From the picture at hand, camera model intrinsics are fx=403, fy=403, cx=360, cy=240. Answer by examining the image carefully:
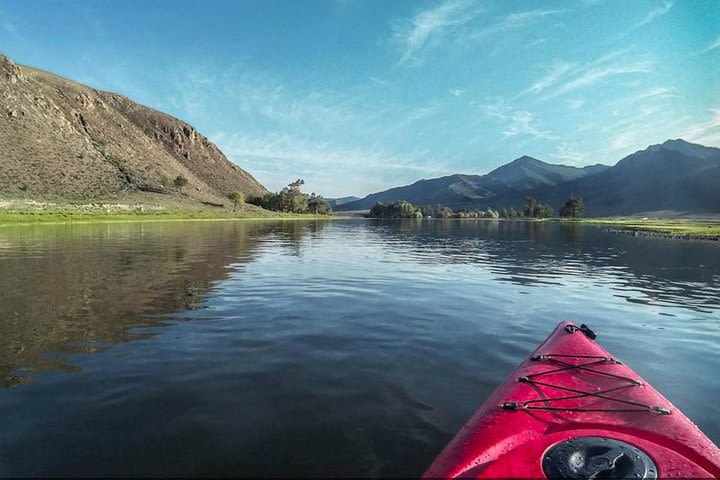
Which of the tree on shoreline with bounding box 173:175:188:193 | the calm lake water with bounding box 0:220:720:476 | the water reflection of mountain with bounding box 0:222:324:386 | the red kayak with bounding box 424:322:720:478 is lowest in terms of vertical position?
the calm lake water with bounding box 0:220:720:476

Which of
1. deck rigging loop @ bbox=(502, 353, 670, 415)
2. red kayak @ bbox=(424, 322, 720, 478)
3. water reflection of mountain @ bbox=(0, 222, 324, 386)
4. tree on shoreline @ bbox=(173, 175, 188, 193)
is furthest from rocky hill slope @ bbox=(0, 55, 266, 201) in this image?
red kayak @ bbox=(424, 322, 720, 478)

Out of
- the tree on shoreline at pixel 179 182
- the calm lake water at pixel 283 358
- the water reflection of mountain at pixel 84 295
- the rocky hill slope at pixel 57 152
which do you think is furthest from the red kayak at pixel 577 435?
the tree on shoreline at pixel 179 182

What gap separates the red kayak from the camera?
16.9ft

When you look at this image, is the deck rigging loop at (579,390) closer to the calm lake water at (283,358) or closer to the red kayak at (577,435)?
the red kayak at (577,435)

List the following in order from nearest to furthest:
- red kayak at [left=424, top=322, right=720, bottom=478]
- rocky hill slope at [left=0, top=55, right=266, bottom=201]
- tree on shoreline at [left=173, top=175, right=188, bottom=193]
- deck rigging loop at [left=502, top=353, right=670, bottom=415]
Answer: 1. red kayak at [left=424, top=322, right=720, bottom=478]
2. deck rigging loop at [left=502, top=353, right=670, bottom=415]
3. rocky hill slope at [left=0, top=55, right=266, bottom=201]
4. tree on shoreline at [left=173, top=175, right=188, bottom=193]

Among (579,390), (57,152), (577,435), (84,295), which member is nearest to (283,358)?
(579,390)

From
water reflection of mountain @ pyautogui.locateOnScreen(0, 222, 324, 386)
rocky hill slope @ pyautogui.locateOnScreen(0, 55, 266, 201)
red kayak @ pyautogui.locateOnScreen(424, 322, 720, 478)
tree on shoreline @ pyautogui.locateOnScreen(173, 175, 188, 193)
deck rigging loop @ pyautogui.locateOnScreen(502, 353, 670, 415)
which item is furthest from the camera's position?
tree on shoreline @ pyautogui.locateOnScreen(173, 175, 188, 193)

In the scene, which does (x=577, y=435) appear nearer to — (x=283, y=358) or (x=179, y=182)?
(x=283, y=358)

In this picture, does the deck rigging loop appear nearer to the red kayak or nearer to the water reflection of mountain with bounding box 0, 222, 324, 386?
the red kayak

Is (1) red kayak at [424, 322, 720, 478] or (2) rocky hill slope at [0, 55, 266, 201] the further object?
(2) rocky hill slope at [0, 55, 266, 201]

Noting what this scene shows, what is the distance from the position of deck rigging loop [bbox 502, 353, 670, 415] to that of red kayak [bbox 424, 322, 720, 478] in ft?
0.06

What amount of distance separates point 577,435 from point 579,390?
5.86 ft

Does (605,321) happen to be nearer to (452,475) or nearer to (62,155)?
(452,475)

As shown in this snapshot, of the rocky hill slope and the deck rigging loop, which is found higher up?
the rocky hill slope
